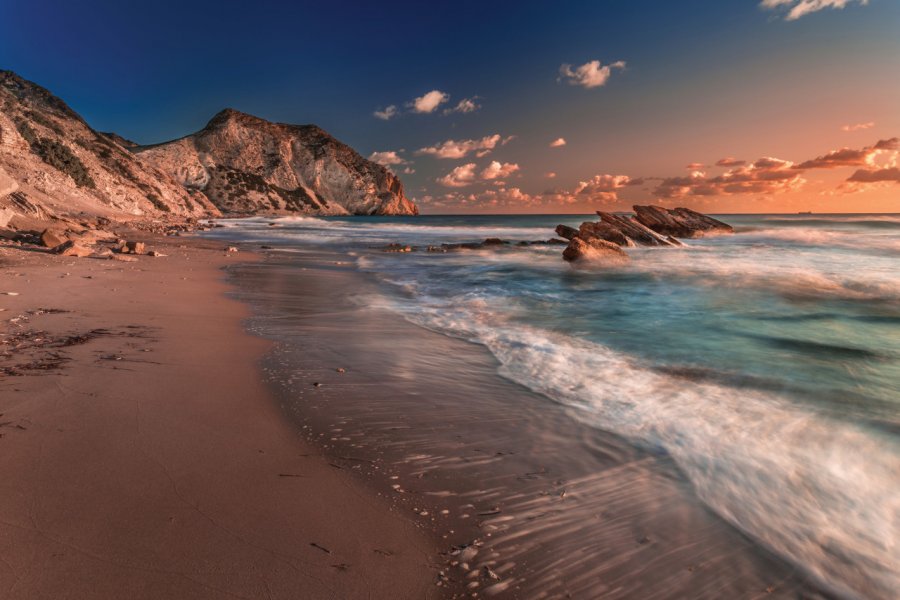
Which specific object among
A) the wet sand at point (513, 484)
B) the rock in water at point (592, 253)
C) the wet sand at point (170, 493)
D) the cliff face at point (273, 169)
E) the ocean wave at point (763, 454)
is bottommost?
the ocean wave at point (763, 454)

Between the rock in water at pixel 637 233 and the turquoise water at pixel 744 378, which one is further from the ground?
the rock in water at pixel 637 233

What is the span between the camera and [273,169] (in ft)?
363

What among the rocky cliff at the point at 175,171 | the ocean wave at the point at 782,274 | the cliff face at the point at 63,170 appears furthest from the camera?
the rocky cliff at the point at 175,171

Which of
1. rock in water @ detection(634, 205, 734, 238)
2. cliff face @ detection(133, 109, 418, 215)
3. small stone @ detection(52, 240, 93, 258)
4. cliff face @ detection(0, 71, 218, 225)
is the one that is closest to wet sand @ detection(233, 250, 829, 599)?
small stone @ detection(52, 240, 93, 258)

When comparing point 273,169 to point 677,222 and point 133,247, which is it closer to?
point 677,222

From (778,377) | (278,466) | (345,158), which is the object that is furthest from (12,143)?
(345,158)

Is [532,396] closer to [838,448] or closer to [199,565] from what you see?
[838,448]

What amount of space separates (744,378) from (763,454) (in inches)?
86.9

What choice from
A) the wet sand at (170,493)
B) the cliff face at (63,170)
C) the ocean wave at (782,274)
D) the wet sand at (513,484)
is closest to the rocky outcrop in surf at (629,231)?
the ocean wave at (782,274)

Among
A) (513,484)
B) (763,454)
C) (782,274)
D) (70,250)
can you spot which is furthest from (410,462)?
(782,274)

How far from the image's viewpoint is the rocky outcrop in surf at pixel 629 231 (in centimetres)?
2003

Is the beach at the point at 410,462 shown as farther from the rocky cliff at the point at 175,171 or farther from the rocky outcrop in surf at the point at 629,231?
the rocky cliff at the point at 175,171

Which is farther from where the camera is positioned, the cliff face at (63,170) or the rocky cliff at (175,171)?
the rocky cliff at (175,171)

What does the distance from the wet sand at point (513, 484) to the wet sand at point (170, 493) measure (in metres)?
0.26
